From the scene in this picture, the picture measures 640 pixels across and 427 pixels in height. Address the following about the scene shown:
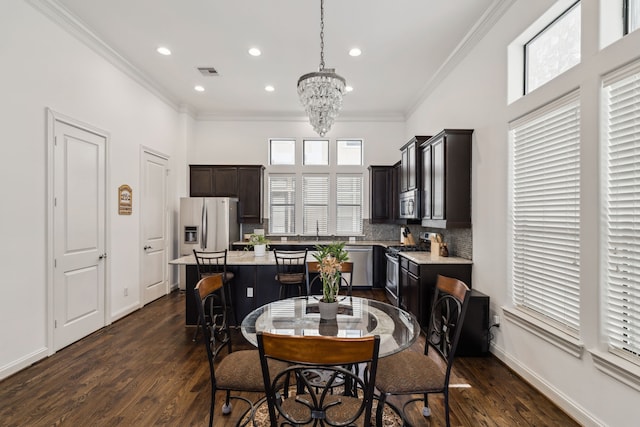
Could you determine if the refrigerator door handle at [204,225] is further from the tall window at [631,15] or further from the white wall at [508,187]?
the tall window at [631,15]

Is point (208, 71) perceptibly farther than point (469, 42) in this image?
Yes

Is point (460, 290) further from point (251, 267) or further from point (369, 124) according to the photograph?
point (369, 124)

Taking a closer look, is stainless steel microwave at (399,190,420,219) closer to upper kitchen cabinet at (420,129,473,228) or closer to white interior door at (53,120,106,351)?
upper kitchen cabinet at (420,129,473,228)

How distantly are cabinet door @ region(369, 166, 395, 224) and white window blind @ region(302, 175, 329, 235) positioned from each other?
0.98m

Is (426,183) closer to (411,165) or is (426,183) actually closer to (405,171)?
(411,165)

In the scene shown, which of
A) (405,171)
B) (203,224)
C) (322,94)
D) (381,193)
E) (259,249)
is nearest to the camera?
(322,94)

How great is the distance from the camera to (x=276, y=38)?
3.84m

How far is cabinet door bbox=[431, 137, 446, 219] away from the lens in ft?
12.4

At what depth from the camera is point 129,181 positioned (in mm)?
4641

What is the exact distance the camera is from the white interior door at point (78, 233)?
11.1 feet

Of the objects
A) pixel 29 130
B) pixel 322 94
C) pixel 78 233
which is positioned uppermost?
pixel 322 94

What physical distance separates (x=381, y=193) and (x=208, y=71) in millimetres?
3800

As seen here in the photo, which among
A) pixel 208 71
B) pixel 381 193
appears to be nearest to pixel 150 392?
pixel 208 71

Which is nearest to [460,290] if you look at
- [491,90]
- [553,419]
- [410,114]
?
[553,419]
